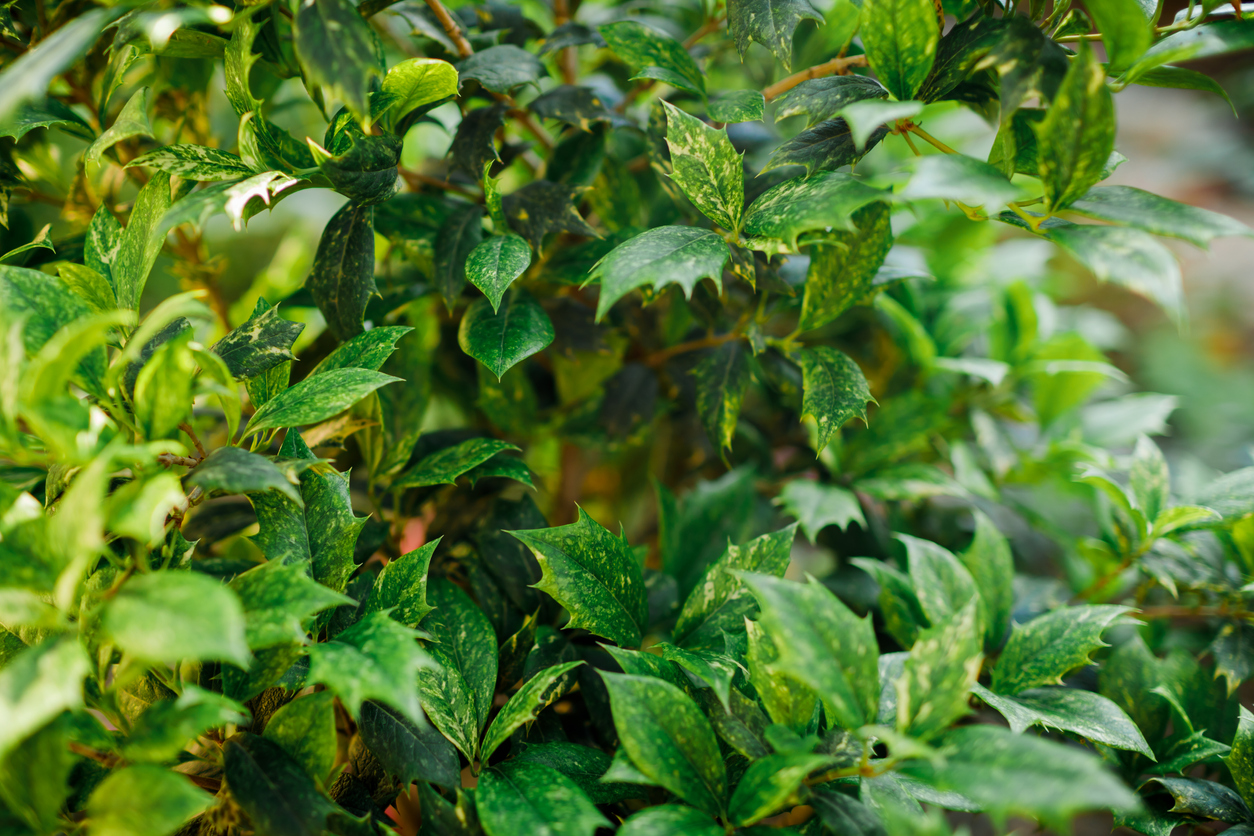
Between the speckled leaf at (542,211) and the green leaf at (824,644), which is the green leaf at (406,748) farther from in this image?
the speckled leaf at (542,211)

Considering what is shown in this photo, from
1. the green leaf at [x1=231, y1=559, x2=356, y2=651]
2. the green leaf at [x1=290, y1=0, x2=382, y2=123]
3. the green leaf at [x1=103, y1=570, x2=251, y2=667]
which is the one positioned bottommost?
the green leaf at [x1=231, y1=559, x2=356, y2=651]

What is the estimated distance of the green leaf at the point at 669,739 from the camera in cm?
42

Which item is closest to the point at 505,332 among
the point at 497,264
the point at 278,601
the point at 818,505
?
the point at 497,264

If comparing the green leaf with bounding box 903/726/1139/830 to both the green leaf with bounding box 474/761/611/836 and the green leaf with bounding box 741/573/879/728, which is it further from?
the green leaf with bounding box 474/761/611/836

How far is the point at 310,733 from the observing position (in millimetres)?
432

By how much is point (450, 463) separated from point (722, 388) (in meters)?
0.26

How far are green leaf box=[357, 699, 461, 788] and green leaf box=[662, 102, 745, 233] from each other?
43cm

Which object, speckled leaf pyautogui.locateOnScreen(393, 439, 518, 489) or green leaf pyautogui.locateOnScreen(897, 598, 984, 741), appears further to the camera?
speckled leaf pyautogui.locateOnScreen(393, 439, 518, 489)

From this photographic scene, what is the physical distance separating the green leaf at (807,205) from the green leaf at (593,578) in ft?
0.81

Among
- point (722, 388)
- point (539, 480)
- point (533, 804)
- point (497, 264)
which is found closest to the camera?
point (533, 804)

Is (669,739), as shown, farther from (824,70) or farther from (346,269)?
(824,70)

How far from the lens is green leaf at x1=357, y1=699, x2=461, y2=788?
46 centimetres

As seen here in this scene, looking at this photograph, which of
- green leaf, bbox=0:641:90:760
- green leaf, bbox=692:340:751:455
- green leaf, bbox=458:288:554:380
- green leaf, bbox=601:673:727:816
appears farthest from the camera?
green leaf, bbox=692:340:751:455

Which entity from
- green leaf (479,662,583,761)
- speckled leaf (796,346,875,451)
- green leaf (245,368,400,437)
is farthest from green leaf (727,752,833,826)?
green leaf (245,368,400,437)
